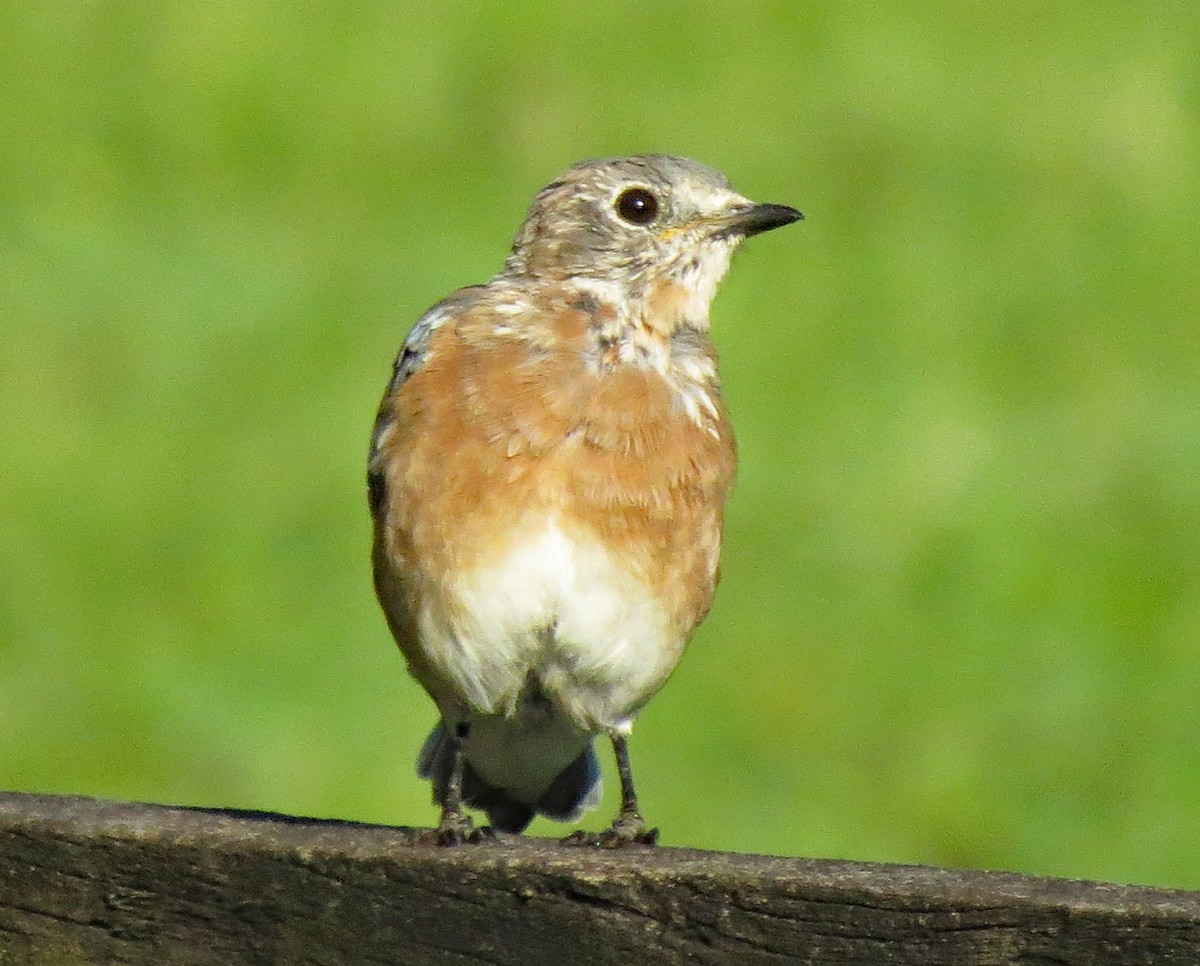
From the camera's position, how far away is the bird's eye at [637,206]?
591 centimetres

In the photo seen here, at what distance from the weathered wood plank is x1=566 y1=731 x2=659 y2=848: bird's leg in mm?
490

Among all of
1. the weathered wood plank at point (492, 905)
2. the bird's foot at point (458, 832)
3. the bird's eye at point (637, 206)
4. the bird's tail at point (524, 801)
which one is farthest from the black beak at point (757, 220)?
the weathered wood plank at point (492, 905)

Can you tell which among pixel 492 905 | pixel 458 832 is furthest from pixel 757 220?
pixel 492 905

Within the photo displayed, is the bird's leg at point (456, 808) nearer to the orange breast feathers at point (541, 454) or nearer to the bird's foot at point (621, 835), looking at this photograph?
the bird's foot at point (621, 835)

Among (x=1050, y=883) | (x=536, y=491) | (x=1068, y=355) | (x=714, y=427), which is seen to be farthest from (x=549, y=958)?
(x=1068, y=355)

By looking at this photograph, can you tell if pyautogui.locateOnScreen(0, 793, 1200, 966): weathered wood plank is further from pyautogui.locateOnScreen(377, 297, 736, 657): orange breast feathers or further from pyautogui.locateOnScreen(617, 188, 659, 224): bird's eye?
pyautogui.locateOnScreen(617, 188, 659, 224): bird's eye

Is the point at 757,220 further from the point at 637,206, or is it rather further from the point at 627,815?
the point at 627,815

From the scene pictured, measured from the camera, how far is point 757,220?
5.86 meters

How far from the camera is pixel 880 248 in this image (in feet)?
36.8

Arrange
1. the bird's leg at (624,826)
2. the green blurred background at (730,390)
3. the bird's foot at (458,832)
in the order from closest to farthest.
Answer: the bird's foot at (458,832), the bird's leg at (624,826), the green blurred background at (730,390)

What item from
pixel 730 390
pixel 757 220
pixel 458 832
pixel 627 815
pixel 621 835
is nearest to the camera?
pixel 458 832

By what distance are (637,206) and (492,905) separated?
104 inches

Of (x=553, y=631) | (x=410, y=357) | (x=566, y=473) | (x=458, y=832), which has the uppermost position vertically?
(x=410, y=357)

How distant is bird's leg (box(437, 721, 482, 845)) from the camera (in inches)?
163
